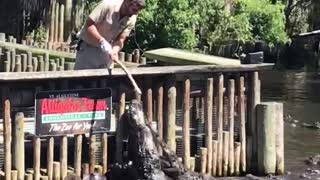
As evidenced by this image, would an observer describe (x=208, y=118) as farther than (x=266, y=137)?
No

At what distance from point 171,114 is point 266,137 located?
145cm

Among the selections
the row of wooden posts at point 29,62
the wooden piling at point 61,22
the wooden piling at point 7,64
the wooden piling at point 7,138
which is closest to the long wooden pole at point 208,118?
the wooden piling at point 7,138

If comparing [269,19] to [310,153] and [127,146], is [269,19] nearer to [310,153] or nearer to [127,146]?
[310,153]

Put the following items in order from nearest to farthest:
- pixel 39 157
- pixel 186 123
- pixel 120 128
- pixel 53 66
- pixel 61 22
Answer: pixel 39 157 < pixel 120 128 < pixel 186 123 < pixel 53 66 < pixel 61 22

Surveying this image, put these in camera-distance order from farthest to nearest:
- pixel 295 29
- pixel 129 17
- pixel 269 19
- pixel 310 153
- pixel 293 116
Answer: pixel 295 29 < pixel 269 19 < pixel 293 116 < pixel 310 153 < pixel 129 17

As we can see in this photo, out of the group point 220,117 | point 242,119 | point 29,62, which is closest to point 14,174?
point 220,117

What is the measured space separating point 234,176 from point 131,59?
14.0 feet

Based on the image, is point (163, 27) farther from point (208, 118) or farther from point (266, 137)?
point (208, 118)

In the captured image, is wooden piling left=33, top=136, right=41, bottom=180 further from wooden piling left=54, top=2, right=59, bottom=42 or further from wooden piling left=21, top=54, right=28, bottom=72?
wooden piling left=54, top=2, right=59, bottom=42

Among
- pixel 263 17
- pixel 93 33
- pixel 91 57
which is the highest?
pixel 263 17

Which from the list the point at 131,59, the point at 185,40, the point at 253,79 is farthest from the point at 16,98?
the point at 185,40

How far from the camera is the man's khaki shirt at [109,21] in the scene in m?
10.1

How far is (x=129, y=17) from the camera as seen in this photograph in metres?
10.1

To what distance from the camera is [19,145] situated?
944 cm
